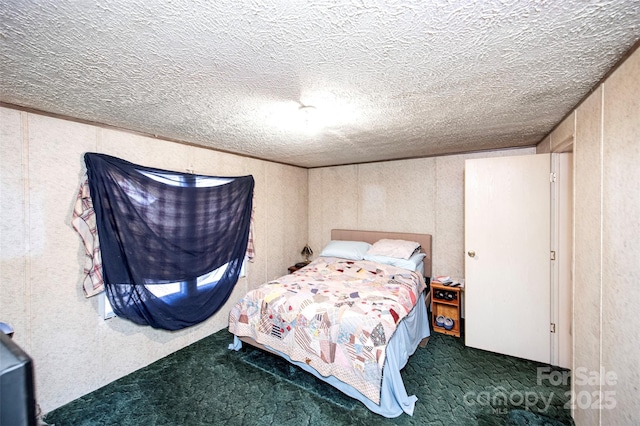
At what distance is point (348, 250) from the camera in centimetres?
380

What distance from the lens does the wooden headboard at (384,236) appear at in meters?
3.66

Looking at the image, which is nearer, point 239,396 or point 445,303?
point 239,396

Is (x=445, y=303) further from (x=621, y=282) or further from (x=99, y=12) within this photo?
(x=99, y=12)

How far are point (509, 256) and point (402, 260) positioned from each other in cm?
112

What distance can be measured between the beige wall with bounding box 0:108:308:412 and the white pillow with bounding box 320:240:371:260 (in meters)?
2.32

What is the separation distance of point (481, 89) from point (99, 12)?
1906 mm

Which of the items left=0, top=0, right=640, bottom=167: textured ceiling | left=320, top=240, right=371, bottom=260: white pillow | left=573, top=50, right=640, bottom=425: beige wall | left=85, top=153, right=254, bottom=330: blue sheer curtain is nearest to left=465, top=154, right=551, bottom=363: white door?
left=0, top=0, right=640, bottom=167: textured ceiling

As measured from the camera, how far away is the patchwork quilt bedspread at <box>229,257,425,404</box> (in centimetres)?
194

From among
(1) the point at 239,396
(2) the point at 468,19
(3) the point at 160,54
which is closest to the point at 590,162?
(2) the point at 468,19

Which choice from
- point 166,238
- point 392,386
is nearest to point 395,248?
point 392,386

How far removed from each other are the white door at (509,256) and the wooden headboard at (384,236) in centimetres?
83

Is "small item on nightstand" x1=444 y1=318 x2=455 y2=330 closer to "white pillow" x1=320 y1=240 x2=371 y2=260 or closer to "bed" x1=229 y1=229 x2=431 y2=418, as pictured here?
"bed" x1=229 y1=229 x2=431 y2=418

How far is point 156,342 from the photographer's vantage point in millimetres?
2605

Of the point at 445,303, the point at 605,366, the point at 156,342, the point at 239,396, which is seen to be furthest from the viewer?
the point at 445,303
